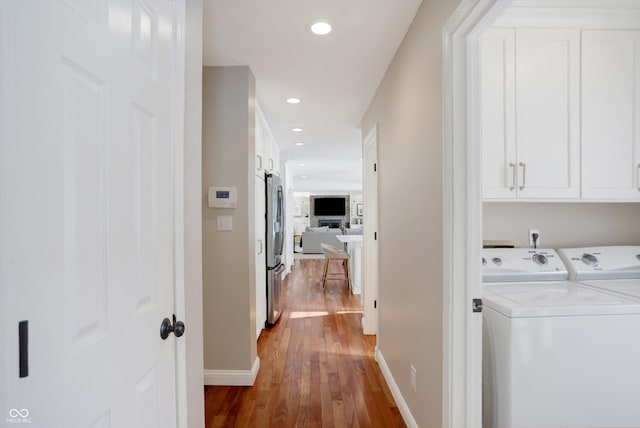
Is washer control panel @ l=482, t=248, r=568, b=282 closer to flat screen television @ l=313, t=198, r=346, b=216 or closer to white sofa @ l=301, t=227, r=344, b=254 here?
white sofa @ l=301, t=227, r=344, b=254

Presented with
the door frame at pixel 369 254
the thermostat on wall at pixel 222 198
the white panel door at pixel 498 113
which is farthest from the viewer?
the door frame at pixel 369 254

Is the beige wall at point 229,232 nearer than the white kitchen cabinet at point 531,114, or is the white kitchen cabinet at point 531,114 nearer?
the white kitchen cabinet at point 531,114

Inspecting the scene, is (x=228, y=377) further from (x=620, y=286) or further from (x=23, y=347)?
(x=620, y=286)

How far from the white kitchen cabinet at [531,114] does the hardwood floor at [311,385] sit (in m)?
1.61

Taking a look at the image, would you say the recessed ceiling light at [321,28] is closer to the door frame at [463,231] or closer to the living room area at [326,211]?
the door frame at [463,231]

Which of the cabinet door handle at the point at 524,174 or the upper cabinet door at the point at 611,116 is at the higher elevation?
the upper cabinet door at the point at 611,116

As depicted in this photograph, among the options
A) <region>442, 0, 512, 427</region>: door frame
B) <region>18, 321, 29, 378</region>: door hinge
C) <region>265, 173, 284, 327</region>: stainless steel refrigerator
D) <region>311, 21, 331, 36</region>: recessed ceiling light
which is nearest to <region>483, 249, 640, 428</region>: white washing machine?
<region>442, 0, 512, 427</region>: door frame

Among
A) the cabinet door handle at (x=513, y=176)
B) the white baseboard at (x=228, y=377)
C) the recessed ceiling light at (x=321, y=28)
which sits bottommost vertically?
the white baseboard at (x=228, y=377)

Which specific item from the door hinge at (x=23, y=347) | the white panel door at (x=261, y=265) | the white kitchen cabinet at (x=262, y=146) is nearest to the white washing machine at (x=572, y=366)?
the door hinge at (x=23, y=347)

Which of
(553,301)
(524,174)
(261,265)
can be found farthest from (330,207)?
(553,301)

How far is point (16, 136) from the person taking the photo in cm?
52

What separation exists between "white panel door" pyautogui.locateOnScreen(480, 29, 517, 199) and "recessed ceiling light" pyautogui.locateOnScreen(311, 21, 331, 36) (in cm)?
89

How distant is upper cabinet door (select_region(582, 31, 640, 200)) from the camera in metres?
1.74

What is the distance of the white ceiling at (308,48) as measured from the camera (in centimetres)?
170
